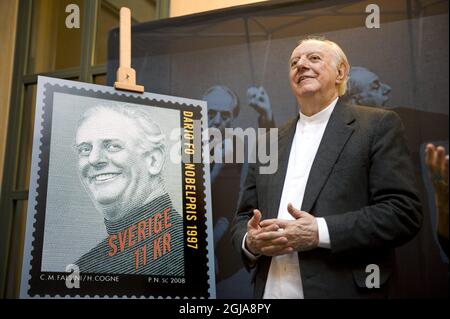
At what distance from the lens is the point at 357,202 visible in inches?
72.5

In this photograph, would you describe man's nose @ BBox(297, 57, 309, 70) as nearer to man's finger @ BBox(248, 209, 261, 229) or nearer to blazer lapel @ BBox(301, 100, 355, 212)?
blazer lapel @ BBox(301, 100, 355, 212)

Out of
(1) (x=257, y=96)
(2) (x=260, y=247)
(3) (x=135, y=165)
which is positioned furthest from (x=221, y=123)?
(2) (x=260, y=247)

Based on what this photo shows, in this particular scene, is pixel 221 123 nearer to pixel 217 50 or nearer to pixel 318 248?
pixel 217 50

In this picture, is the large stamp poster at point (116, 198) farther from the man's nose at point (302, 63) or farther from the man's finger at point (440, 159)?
the man's finger at point (440, 159)

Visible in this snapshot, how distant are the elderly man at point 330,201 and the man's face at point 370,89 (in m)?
0.04

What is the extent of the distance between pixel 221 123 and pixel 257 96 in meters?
0.18

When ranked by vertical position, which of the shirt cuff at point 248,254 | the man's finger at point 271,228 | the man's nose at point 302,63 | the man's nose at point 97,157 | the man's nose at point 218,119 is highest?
the man's nose at point 302,63

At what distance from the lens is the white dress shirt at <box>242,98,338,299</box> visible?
1839 mm

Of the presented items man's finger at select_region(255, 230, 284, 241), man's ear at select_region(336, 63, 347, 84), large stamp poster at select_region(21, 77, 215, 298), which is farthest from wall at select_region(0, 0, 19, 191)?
man's ear at select_region(336, 63, 347, 84)

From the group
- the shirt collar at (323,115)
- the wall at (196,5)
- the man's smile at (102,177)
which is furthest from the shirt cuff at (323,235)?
the wall at (196,5)

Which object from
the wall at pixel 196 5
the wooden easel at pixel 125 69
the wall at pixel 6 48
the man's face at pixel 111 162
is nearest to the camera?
the man's face at pixel 111 162

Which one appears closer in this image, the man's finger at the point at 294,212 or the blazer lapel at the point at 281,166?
the man's finger at the point at 294,212

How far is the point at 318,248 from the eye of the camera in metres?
1.82

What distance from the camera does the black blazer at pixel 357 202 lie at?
1.80 m
